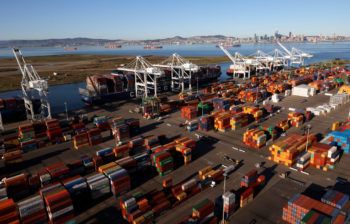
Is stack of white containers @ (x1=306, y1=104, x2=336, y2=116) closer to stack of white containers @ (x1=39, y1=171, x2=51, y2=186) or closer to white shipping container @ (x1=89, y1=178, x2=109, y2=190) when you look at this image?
white shipping container @ (x1=89, y1=178, x2=109, y2=190)

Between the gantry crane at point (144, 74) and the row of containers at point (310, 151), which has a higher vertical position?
the gantry crane at point (144, 74)

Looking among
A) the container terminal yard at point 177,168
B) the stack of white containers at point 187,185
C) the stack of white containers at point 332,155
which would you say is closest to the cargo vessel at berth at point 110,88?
the container terminal yard at point 177,168

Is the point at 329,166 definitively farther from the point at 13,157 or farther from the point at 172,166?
the point at 13,157

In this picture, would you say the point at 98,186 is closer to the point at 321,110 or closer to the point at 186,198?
the point at 186,198

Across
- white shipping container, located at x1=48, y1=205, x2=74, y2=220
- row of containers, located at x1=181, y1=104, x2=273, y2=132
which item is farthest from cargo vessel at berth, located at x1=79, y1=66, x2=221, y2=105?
white shipping container, located at x1=48, y1=205, x2=74, y2=220

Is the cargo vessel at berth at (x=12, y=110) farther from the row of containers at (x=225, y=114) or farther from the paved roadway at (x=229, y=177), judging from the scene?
the row of containers at (x=225, y=114)

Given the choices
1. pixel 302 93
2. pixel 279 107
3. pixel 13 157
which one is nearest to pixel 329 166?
pixel 279 107

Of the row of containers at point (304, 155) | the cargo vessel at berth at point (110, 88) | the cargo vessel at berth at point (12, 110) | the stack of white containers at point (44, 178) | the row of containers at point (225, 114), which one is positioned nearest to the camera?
the stack of white containers at point (44, 178)

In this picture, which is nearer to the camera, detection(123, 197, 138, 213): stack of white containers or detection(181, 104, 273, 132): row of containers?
detection(123, 197, 138, 213): stack of white containers
